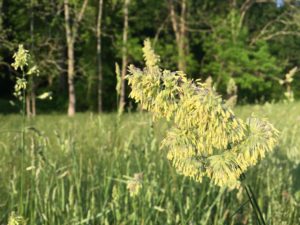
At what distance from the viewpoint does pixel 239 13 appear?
3466cm

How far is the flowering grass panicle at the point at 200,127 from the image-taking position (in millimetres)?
1267

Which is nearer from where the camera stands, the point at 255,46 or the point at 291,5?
the point at 291,5

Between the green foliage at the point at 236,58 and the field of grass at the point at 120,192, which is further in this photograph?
the green foliage at the point at 236,58

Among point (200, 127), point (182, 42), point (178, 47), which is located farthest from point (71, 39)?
point (200, 127)

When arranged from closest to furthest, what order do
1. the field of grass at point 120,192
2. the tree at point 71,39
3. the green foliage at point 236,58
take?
the field of grass at point 120,192
the tree at point 71,39
the green foliage at point 236,58

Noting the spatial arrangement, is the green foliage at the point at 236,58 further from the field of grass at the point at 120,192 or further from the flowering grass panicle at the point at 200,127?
the flowering grass panicle at the point at 200,127

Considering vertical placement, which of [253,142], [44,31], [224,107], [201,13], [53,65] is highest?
[201,13]

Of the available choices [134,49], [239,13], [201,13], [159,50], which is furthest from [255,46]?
[134,49]

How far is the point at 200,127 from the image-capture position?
1.29m

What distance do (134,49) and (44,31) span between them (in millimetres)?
6411

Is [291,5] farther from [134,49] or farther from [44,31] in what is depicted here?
[44,31]

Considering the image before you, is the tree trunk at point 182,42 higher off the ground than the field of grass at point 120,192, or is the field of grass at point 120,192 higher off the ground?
the tree trunk at point 182,42

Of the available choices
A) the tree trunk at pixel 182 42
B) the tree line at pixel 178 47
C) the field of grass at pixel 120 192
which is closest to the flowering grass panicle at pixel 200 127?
the field of grass at pixel 120 192

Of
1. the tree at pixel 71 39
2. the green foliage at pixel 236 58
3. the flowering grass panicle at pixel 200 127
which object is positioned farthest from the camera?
the green foliage at pixel 236 58
